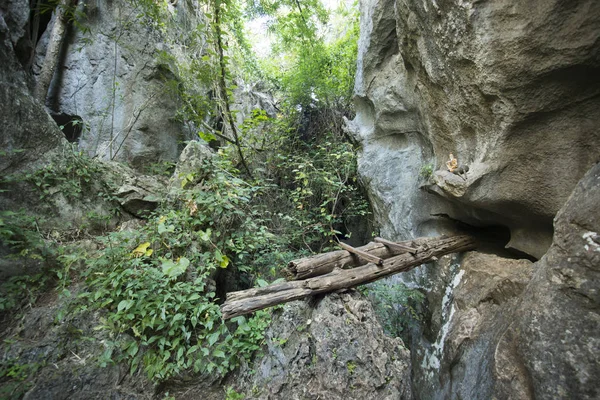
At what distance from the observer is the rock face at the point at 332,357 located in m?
2.46

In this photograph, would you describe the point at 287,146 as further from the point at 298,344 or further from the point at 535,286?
the point at 535,286

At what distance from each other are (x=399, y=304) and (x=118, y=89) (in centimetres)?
750

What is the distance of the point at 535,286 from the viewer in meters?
2.19

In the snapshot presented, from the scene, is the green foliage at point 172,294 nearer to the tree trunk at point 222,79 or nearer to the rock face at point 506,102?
the tree trunk at point 222,79

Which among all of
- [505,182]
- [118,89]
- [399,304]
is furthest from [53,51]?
[505,182]

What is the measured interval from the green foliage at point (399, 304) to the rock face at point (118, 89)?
577 centimetres

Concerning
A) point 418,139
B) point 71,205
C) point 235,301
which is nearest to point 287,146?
point 418,139

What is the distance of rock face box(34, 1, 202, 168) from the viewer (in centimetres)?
642

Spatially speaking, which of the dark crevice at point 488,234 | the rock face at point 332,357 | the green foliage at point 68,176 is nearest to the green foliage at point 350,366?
the rock face at point 332,357

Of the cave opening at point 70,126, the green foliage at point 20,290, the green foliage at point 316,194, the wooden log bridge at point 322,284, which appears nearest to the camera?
the wooden log bridge at point 322,284

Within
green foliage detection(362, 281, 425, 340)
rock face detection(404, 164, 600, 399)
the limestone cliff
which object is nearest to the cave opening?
the limestone cliff

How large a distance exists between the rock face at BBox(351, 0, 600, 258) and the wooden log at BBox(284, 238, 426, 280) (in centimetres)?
123

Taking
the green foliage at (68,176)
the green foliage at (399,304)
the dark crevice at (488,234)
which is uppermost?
the green foliage at (68,176)

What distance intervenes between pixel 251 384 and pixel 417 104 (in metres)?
4.60
